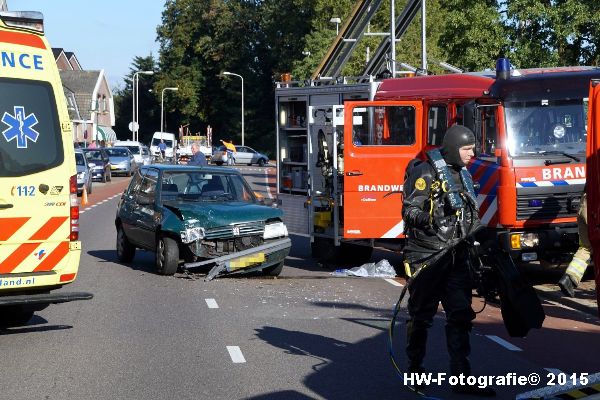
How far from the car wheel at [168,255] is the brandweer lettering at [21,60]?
201 inches

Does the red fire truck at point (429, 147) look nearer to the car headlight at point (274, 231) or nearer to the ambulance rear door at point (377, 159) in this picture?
the ambulance rear door at point (377, 159)

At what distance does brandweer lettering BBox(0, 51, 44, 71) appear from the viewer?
9203 mm

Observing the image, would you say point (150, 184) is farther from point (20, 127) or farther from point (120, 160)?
point (120, 160)

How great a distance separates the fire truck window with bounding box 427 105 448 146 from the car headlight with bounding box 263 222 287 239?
7.97 ft

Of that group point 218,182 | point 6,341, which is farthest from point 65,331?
point 218,182

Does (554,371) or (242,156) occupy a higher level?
(242,156)

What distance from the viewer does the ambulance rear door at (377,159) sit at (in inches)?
563

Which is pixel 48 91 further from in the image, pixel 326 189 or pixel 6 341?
pixel 326 189

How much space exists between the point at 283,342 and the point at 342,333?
730 millimetres

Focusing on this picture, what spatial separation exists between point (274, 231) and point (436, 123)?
275 cm

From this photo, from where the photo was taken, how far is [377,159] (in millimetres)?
14383

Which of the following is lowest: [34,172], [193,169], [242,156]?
Result: [242,156]

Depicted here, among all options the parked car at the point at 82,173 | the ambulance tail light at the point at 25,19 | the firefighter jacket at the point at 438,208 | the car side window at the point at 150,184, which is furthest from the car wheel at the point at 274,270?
the parked car at the point at 82,173

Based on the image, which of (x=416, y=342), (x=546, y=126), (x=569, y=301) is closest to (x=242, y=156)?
(x=546, y=126)
